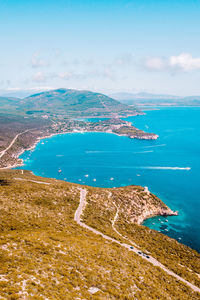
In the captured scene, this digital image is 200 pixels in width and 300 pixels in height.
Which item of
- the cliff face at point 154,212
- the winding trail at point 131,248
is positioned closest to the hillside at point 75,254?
the winding trail at point 131,248

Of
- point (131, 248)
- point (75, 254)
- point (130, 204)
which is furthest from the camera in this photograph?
point (130, 204)

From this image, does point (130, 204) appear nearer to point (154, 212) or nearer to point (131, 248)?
point (154, 212)

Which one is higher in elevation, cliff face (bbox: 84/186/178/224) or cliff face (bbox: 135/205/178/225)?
cliff face (bbox: 84/186/178/224)

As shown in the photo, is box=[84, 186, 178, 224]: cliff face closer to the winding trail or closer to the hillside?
the hillside

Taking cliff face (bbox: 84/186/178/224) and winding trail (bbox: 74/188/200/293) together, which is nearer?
winding trail (bbox: 74/188/200/293)

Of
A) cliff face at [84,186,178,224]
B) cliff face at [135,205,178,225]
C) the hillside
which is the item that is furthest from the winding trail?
cliff face at [135,205,178,225]

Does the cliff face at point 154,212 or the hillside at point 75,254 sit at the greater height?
the hillside at point 75,254

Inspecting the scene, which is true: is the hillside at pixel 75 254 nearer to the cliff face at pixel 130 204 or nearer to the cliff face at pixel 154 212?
the cliff face at pixel 130 204

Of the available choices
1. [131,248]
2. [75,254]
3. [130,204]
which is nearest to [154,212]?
[130,204]
